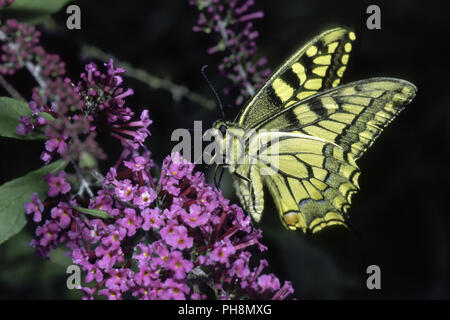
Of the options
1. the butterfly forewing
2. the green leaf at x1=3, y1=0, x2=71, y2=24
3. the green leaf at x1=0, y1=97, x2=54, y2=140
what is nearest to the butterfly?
the butterfly forewing

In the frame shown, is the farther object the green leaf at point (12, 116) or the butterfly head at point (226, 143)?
the butterfly head at point (226, 143)

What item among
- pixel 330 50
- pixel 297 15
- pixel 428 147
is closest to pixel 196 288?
pixel 330 50

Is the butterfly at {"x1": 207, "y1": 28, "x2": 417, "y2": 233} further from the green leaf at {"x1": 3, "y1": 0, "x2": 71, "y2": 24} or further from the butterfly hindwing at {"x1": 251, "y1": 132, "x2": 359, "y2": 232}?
the green leaf at {"x1": 3, "y1": 0, "x2": 71, "y2": 24}

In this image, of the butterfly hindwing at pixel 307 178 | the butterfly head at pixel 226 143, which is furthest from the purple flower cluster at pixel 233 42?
the butterfly hindwing at pixel 307 178

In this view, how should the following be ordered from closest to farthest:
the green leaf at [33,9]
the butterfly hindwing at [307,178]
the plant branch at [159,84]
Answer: the green leaf at [33,9]
the butterfly hindwing at [307,178]
the plant branch at [159,84]

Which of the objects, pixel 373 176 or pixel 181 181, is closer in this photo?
pixel 181 181

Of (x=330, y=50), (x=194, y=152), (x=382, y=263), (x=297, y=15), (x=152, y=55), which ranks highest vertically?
(x=297, y=15)

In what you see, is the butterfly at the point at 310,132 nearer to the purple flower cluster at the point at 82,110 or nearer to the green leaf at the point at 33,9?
the purple flower cluster at the point at 82,110

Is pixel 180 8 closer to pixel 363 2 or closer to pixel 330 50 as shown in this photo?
pixel 363 2
